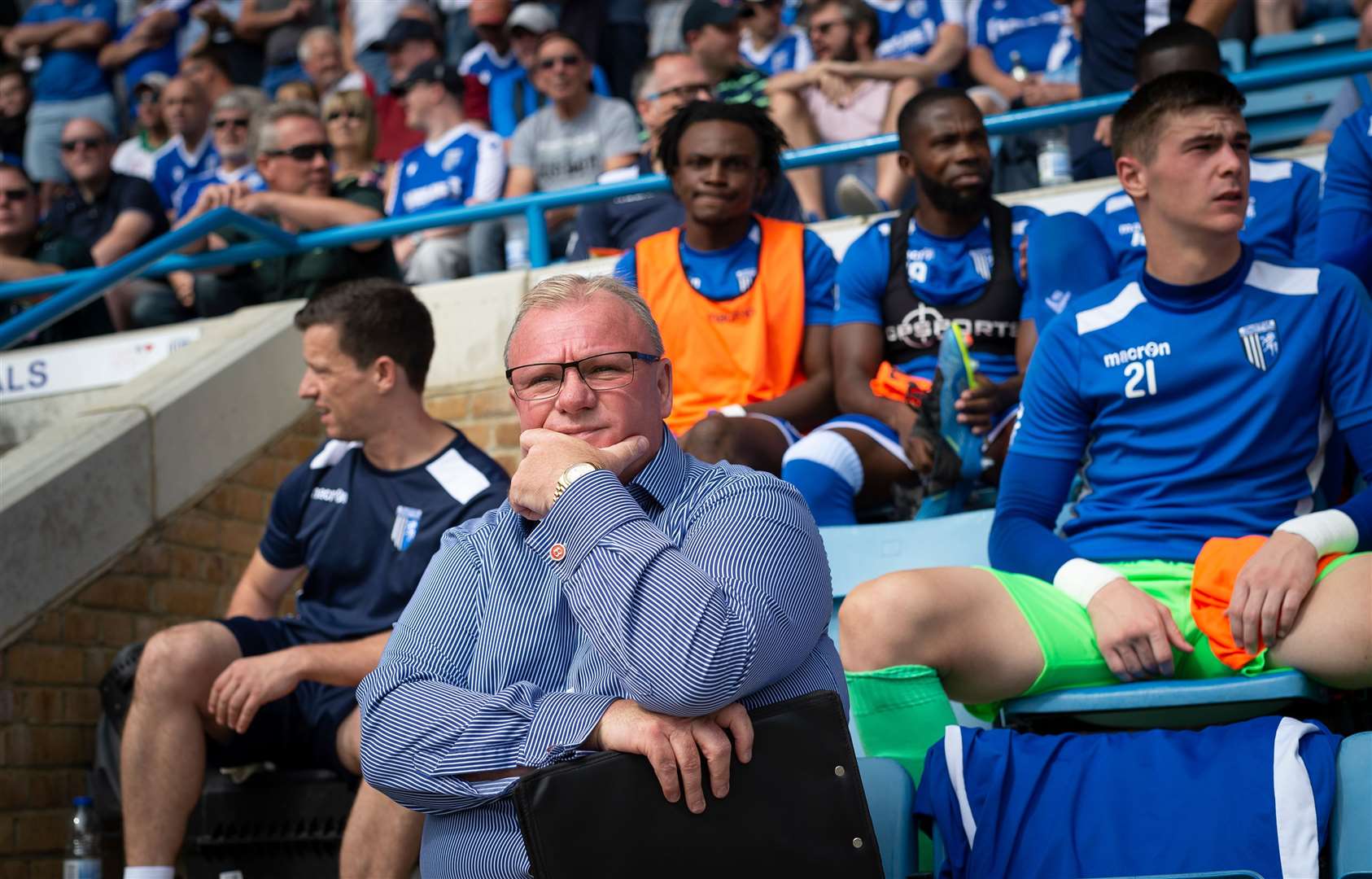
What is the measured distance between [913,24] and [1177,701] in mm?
4502

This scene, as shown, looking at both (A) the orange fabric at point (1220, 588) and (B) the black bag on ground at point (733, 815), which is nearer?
(B) the black bag on ground at point (733, 815)

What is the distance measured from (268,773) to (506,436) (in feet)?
5.08

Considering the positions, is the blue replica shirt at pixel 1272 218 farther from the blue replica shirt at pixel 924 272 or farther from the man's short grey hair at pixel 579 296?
the man's short grey hair at pixel 579 296

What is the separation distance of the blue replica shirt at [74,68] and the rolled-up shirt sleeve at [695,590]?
24.8 feet

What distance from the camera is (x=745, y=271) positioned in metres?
4.05

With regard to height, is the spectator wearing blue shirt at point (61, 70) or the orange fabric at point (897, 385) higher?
the spectator wearing blue shirt at point (61, 70)

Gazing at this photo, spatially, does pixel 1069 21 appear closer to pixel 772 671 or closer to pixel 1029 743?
pixel 1029 743

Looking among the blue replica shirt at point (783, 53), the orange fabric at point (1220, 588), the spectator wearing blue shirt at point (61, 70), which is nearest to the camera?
the orange fabric at point (1220, 588)

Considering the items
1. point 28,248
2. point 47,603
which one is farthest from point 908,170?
point 28,248

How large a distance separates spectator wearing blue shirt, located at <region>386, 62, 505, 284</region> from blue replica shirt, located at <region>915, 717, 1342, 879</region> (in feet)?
12.3

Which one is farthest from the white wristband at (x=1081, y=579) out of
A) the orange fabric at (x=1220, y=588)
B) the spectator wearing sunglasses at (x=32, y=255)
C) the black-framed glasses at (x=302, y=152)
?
the spectator wearing sunglasses at (x=32, y=255)

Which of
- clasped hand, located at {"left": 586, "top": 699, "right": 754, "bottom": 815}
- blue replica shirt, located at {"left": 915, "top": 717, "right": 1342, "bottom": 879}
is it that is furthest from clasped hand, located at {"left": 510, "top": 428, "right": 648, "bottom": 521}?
blue replica shirt, located at {"left": 915, "top": 717, "right": 1342, "bottom": 879}

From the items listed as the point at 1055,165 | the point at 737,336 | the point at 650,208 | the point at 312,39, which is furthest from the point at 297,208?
the point at 312,39

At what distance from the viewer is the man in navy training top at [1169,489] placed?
230 cm
